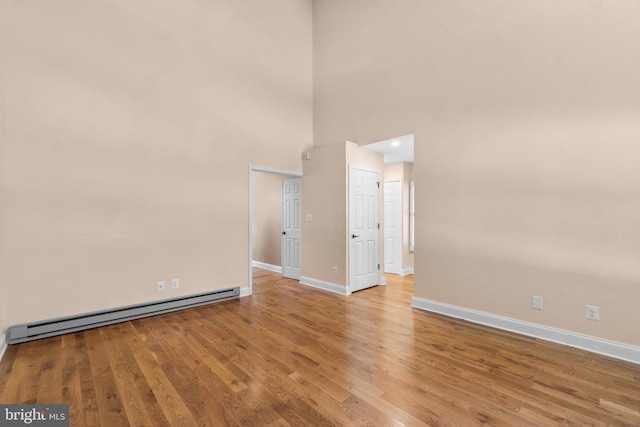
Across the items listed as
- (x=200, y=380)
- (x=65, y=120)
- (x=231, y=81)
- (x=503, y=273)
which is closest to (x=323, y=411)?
(x=200, y=380)

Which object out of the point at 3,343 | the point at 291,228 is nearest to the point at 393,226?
the point at 291,228

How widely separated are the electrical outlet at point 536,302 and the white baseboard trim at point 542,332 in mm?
194

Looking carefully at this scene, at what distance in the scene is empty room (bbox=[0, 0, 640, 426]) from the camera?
2246 mm

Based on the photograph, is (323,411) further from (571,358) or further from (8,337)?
(8,337)

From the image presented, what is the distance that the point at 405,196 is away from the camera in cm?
656

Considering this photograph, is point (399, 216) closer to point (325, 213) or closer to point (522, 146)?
point (325, 213)

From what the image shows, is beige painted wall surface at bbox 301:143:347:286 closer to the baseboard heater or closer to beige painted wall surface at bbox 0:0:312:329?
beige painted wall surface at bbox 0:0:312:329

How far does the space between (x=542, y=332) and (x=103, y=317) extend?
5.08 meters

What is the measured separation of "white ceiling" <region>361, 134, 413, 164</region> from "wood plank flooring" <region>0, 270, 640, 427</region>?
2747 mm

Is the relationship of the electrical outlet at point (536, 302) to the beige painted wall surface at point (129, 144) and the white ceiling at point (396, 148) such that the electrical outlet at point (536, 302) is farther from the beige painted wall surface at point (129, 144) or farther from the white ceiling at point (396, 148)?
the beige painted wall surface at point (129, 144)

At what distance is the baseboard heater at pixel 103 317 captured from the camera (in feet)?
9.98

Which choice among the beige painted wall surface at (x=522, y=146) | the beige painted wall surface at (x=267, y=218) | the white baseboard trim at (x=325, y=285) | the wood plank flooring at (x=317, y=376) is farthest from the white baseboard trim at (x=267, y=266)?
the beige painted wall surface at (x=522, y=146)

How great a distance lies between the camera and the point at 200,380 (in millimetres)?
2324

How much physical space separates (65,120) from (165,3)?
2151mm
